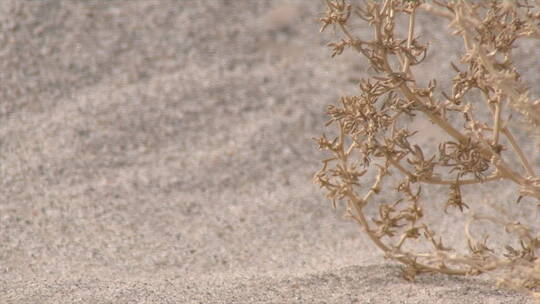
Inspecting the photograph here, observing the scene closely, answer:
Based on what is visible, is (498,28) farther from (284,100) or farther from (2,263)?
(284,100)

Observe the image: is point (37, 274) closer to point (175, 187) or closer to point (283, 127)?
point (175, 187)

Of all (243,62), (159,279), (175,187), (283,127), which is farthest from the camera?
(243,62)

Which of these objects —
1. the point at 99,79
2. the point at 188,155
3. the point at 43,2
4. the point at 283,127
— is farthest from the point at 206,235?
the point at 43,2

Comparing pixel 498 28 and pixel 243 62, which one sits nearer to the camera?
pixel 498 28

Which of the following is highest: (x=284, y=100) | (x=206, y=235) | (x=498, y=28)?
(x=498, y=28)

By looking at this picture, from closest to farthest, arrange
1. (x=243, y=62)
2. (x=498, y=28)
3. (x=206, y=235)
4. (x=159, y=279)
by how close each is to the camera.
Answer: (x=498, y=28), (x=159, y=279), (x=206, y=235), (x=243, y=62)

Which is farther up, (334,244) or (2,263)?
(334,244)
